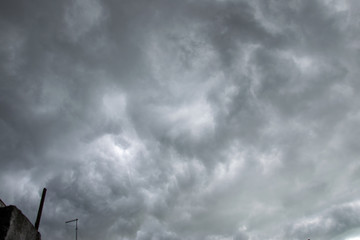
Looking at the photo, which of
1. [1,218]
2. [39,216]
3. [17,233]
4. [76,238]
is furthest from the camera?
[76,238]

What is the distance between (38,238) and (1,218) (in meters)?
2.58

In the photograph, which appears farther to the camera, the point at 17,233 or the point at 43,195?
the point at 43,195

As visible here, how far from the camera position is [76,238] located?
24.9 m

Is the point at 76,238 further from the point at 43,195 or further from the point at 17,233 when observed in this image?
the point at 17,233

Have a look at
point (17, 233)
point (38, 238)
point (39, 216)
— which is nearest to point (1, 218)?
point (17, 233)

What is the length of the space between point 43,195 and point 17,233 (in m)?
11.6

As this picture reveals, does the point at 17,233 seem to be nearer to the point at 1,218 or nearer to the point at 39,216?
the point at 1,218

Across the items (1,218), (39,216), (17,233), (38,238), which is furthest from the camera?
(39,216)

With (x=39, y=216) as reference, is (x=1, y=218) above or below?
below

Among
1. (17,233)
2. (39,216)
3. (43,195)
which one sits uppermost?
(43,195)

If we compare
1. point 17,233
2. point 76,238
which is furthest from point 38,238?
point 76,238

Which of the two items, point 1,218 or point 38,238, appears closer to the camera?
point 1,218

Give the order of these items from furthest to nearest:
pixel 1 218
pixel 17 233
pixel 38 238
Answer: pixel 38 238 → pixel 17 233 → pixel 1 218

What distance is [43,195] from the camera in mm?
16688
